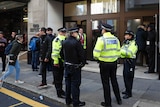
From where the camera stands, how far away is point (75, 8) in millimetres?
12805

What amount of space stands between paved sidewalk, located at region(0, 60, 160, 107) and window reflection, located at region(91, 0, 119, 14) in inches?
124

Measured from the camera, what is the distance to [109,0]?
11.3 meters

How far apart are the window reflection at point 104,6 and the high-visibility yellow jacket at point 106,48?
245 inches

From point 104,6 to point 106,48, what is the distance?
22.5 ft

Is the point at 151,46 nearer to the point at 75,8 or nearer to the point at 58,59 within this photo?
the point at 58,59

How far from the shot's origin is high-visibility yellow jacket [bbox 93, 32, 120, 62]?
497 centimetres

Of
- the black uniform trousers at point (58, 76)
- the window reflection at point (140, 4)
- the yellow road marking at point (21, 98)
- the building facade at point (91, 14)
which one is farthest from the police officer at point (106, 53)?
the window reflection at point (140, 4)

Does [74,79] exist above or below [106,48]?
below

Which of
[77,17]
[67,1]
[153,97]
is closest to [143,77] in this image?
[153,97]

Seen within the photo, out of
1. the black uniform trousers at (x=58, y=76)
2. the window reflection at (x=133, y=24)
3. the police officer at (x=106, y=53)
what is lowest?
the black uniform trousers at (x=58, y=76)

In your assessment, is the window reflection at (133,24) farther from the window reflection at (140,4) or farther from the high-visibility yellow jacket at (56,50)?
the high-visibility yellow jacket at (56,50)

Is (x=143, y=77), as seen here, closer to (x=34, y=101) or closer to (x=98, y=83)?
(x=98, y=83)

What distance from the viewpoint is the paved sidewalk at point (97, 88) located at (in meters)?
5.56

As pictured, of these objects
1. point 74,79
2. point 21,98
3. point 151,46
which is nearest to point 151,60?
point 151,46
